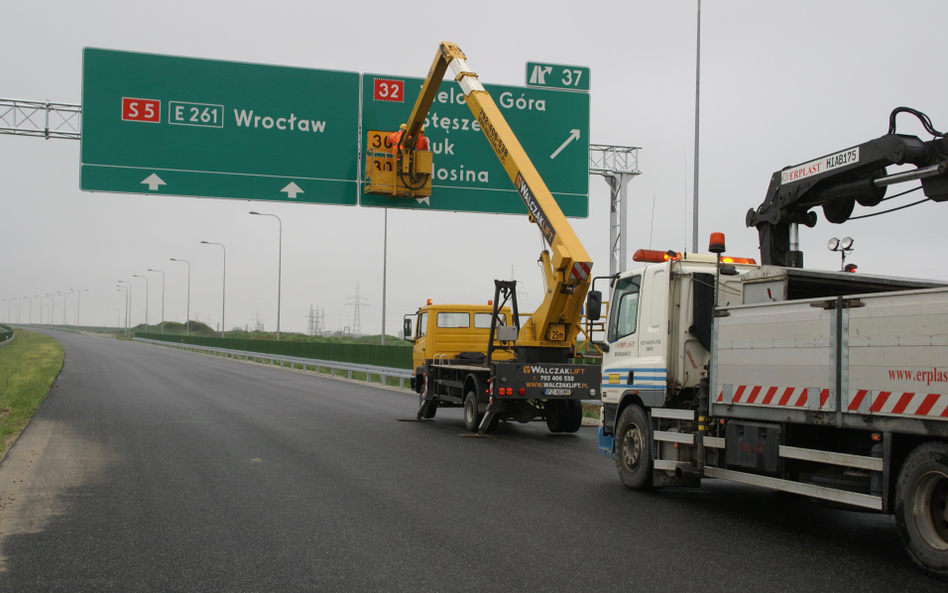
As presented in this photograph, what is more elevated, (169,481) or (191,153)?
(191,153)

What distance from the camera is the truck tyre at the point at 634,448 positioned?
30.0 ft

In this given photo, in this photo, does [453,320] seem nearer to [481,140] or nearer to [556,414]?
[556,414]

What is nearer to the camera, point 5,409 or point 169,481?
point 169,481

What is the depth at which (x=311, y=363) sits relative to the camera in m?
38.7

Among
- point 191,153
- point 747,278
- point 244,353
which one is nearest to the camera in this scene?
point 747,278

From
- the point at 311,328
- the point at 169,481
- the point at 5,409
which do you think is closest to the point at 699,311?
the point at 169,481

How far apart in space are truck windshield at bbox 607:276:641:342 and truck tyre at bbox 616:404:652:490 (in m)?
0.94

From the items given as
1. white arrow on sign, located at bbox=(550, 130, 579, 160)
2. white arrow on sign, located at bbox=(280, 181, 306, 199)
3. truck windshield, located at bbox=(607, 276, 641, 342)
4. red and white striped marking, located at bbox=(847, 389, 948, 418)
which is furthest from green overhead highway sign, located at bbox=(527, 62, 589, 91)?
red and white striped marking, located at bbox=(847, 389, 948, 418)

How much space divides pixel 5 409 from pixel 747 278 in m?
15.3

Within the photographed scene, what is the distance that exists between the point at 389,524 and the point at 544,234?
329 inches

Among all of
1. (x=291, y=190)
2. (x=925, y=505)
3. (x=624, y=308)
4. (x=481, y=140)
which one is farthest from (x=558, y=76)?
(x=925, y=505)

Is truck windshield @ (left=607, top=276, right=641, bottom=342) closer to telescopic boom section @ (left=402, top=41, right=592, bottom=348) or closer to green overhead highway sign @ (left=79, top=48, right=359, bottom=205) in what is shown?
telescopic boom section @ (left=402, top=41, right=592, bottom=348)

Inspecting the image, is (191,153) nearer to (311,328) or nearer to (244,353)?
(244,353)

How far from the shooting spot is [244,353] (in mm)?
55281
